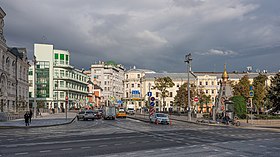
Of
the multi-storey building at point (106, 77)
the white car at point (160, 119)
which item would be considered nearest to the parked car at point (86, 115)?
the white car at point (160, 119)

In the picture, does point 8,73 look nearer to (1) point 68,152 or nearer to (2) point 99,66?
(1) point 68,152

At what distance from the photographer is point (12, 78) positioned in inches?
2795

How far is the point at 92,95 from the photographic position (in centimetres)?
15638

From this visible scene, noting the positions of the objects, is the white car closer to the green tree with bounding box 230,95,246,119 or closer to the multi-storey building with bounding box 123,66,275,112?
the green tree with bounding box 230,95,246,119

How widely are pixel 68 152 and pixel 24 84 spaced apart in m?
71.5

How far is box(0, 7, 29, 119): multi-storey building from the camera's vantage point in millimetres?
62406

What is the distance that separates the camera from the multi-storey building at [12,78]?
205 feet

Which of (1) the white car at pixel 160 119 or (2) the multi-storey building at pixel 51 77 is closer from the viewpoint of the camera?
(1) the white car at pixel 160 119

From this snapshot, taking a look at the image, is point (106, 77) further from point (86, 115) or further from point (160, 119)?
point (160, 119)

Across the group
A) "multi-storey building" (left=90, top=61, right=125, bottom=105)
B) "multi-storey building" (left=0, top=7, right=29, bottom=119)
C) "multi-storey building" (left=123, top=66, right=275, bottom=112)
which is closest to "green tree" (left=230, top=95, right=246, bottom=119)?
"multi-storey building" (left=0, top=7, right=29, bottom=119)

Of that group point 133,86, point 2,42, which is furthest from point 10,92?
point 133,86

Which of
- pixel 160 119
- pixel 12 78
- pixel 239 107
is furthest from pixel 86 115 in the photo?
pixel 239 107

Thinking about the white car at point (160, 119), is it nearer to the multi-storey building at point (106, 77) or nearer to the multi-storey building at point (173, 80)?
the multi-storey building at point (173, 80)

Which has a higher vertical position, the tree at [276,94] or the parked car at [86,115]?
the tree at [276,94]
